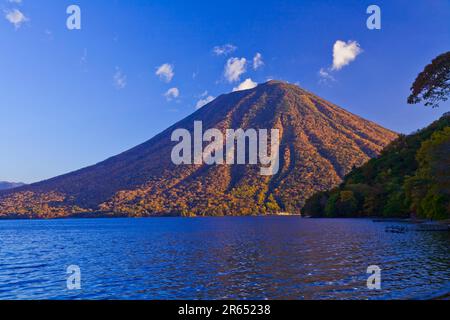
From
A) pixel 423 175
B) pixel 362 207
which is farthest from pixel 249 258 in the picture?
pixel 362 207

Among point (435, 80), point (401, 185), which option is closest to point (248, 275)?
point (435, 80)

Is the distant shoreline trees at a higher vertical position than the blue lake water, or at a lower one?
higher

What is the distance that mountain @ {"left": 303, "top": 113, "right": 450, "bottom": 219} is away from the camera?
60803 millimetres

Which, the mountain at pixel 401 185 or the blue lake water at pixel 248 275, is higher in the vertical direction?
the mountain at pixel 401 185

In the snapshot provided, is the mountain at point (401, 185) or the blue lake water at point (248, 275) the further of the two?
the mountain at point (401, 185)

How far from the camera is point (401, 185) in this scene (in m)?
110

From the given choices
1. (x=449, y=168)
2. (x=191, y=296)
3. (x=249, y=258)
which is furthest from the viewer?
(x=449, y=168)

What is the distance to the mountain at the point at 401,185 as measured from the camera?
199 ft

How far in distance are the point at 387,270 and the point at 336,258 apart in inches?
310

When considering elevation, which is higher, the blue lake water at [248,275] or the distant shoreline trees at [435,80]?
the distant shoreline trees at [435,80]

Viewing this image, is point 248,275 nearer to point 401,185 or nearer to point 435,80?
point 435,80

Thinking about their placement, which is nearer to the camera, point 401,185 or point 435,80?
point 435,80
